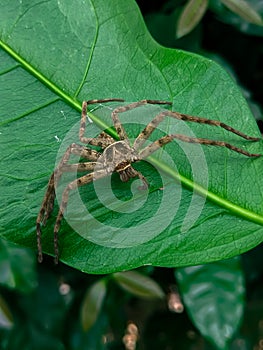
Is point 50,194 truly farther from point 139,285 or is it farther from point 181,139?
point 139,285

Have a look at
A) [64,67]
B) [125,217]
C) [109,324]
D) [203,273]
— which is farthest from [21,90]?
[109,324]

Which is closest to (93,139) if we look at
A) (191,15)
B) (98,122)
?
(98,122)

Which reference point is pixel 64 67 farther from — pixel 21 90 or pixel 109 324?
pixel 109 324

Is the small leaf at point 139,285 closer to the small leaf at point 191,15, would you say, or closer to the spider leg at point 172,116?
the spider leg at point 172,116

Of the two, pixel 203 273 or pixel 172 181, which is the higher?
pixel 172 181

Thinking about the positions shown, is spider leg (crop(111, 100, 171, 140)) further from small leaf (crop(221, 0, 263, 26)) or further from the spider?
small leaf (crop(221, 0, 263, 26))

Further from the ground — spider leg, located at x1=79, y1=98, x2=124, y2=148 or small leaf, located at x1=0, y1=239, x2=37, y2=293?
spider leg, located at x1=79, y1=98, x2=124, y2=148

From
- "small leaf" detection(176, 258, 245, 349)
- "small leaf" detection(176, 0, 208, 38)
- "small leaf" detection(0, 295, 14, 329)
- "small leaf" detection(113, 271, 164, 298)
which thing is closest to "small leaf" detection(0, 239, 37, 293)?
"small leaf" detection(0, 295, 14, 329)
